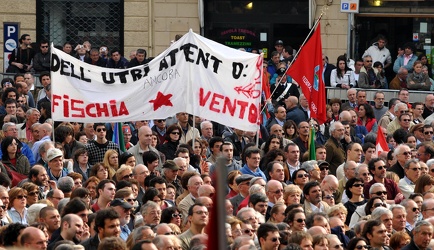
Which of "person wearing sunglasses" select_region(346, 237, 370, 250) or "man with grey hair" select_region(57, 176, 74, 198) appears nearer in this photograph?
"person wearing sunglasses" select_region(346, 237, 370, 250)

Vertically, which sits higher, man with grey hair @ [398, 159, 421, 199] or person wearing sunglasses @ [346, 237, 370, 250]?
man with grey hair @ [398, 159, 421, 199]

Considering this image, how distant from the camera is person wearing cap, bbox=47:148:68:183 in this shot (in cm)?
1722

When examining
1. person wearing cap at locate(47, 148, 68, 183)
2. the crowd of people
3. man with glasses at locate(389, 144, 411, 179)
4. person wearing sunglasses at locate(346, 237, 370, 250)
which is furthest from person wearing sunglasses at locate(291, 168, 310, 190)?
person wearing sunglasses at locate(346, 237, 370, 250)

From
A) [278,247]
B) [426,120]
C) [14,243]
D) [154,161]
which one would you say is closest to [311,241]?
[278,247]

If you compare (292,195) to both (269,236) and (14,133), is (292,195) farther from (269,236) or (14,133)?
(14,133)

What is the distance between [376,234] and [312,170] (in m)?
4.02

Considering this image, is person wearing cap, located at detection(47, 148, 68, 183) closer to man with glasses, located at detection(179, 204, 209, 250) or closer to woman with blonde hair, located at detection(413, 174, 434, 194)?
man with glasses, located at detection(179, 204, 209, 250)

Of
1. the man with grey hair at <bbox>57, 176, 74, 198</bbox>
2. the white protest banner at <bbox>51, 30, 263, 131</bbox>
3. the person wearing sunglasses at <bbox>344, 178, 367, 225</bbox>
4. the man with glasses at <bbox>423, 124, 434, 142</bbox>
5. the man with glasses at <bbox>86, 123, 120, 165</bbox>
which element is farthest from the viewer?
the man with glasses at <bbox>423, 124, 434, 142</bbox>

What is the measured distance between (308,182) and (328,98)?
9937 mm

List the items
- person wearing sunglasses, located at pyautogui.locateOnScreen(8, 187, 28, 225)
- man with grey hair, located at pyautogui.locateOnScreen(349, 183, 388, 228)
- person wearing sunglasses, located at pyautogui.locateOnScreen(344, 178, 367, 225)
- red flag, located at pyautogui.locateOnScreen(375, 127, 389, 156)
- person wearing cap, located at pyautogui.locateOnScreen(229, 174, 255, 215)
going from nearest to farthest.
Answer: person wearing sunglasses, located at pyautogui.locateOnScreen(8, 187, 28, 225) → man with grey hair, located at pyautogui.locateOnScreen(349, 183, 388, 228) → person wearing cap, located at pyautogui.locateOnScreen(229, 174, 255, 215) → person wearing sunglasses, located at pyautogui.locateOnScreen(344, 178, 367, 225) → red flag, located at pyautogui.locateOnScreen(375, 127, 389, 156)

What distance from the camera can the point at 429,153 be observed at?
20203 millimetres

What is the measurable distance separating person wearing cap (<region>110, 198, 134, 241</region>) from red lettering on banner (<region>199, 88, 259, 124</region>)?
4843mm

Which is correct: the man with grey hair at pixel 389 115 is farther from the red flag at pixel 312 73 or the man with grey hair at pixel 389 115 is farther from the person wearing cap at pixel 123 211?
the person wearing cap at pixel 123 211

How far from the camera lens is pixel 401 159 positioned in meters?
19.3
